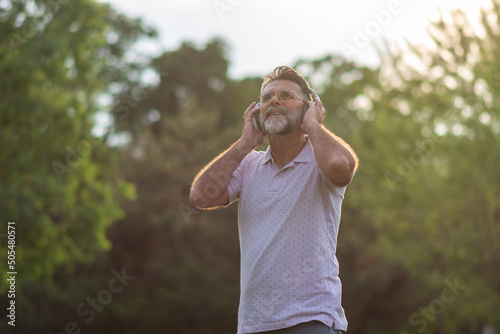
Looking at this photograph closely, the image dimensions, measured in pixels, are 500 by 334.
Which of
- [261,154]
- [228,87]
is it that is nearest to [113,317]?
[228,87]

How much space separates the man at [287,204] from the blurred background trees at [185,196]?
964 cm

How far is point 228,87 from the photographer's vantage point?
118 feet

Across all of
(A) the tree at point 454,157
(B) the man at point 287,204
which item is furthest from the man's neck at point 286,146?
(A) the tree at point 454,157

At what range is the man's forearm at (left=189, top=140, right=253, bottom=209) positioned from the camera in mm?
3316

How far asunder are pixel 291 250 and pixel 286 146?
60 cm

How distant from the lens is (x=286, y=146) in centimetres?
334

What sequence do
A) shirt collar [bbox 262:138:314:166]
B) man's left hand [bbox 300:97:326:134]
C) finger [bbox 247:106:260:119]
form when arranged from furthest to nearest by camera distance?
finger [bbox 247:106:260:119], shirt collar [bbox 262:138:314:166], man's left hand [bbox 300:97:326:134]

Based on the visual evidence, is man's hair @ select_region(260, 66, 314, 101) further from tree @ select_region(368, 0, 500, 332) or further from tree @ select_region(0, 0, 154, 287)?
tree @ select_region(368, 0, 500, 332)

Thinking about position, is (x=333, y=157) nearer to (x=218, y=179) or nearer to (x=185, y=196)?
(x=218, y=179)

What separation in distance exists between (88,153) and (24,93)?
207cm

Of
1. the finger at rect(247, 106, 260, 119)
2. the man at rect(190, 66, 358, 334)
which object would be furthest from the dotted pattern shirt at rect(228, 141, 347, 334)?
the finger at rect(247, 106, 260, 119)

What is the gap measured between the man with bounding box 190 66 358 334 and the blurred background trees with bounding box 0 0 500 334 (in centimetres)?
964

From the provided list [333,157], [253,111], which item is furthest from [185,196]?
[333,157]

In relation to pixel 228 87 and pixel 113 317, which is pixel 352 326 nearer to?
pixel 113 317
